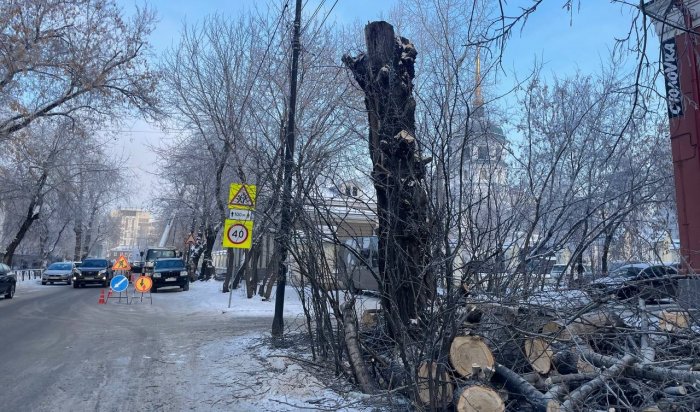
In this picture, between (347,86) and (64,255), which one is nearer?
(347,86)

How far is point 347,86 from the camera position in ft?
57.7

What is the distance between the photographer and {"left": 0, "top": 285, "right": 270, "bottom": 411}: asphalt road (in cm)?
637

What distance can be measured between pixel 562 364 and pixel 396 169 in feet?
9.19

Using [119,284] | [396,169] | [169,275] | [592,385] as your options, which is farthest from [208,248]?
[592,385]

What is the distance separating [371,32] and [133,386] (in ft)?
17.6

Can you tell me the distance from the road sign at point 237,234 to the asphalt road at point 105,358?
1967 millimetres

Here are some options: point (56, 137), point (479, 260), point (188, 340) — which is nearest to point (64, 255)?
point (56, 137)

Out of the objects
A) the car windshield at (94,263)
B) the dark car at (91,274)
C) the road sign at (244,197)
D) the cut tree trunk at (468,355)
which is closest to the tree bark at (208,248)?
the dark car at (91,274)

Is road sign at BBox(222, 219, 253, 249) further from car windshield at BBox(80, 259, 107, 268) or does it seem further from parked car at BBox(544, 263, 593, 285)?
car windshield at BBox(80, 259, 107, 268)

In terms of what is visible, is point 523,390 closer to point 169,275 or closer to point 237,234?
point 237,234

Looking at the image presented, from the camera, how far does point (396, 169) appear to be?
6.84 metres

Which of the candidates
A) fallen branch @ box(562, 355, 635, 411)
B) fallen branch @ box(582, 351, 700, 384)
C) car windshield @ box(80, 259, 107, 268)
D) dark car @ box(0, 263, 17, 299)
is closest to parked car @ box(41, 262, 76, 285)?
car windshield @ box(80, 259, 107, 268)

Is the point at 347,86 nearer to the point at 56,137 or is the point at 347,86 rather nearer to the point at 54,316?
the point at 54,316

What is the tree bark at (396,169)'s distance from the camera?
6.36 m
